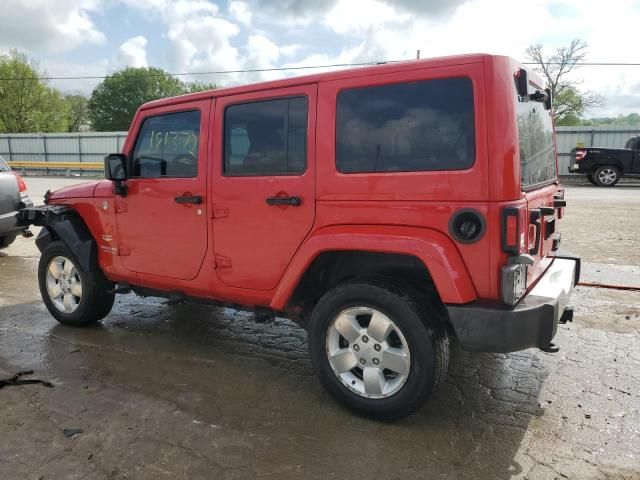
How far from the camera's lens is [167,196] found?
12.8ft

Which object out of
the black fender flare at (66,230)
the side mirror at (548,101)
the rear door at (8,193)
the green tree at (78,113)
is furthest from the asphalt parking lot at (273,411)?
the green tree at (78,113)

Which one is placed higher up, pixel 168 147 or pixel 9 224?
pixel 168 147

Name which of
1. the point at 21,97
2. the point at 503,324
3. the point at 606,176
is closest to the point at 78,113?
the point at 21,97

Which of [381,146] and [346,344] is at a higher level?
[381,146]

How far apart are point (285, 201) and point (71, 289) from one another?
104 inches

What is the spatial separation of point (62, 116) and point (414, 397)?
57.5 metres

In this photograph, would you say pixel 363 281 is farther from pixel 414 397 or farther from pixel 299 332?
pixel 299 332

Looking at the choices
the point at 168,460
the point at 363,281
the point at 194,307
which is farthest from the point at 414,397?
the point at 194,307

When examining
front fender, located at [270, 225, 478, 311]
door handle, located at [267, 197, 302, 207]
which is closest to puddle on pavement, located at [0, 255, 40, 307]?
door handle, located at [267, 197, 302, 207]

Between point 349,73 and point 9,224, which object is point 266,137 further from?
point 9,224

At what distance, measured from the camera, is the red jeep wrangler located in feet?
8.69

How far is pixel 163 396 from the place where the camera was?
336 centimetres

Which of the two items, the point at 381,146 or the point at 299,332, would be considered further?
the point at 299,332

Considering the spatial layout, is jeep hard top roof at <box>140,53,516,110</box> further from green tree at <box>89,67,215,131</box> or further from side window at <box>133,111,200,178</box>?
green tree at <box>89,67,215,131</box>
